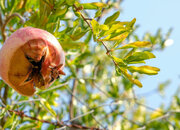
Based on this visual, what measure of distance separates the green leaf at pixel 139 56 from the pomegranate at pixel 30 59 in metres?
0.30

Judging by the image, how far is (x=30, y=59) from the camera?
1087 mm

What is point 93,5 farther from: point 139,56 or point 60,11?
point 139,56

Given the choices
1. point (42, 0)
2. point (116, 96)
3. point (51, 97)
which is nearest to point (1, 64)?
point (42, 0)

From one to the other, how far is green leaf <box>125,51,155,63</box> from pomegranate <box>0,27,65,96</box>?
30 cm

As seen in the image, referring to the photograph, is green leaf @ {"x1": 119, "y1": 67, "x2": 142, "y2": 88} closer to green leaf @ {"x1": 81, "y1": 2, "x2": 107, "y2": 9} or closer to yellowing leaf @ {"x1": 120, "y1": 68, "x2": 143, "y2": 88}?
yellowing leaf @ {"x1": 120, "y1": 68, "x2": 143, "y2": 88}

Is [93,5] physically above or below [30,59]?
above

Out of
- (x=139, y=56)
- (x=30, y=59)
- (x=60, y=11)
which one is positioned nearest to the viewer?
(x=30, y=59)

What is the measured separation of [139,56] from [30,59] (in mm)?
459

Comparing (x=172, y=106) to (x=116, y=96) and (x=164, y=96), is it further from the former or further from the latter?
(x=116, y=96)

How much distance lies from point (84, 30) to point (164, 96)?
2.66 meters

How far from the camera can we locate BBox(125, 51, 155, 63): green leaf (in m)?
1.16

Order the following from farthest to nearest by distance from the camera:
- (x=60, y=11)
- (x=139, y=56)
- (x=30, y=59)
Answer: (x=60, y=11), (x=139, y=56), (x=30, y=59)

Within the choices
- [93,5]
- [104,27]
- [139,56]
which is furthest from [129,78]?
[93,5]

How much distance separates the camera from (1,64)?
1062mm
